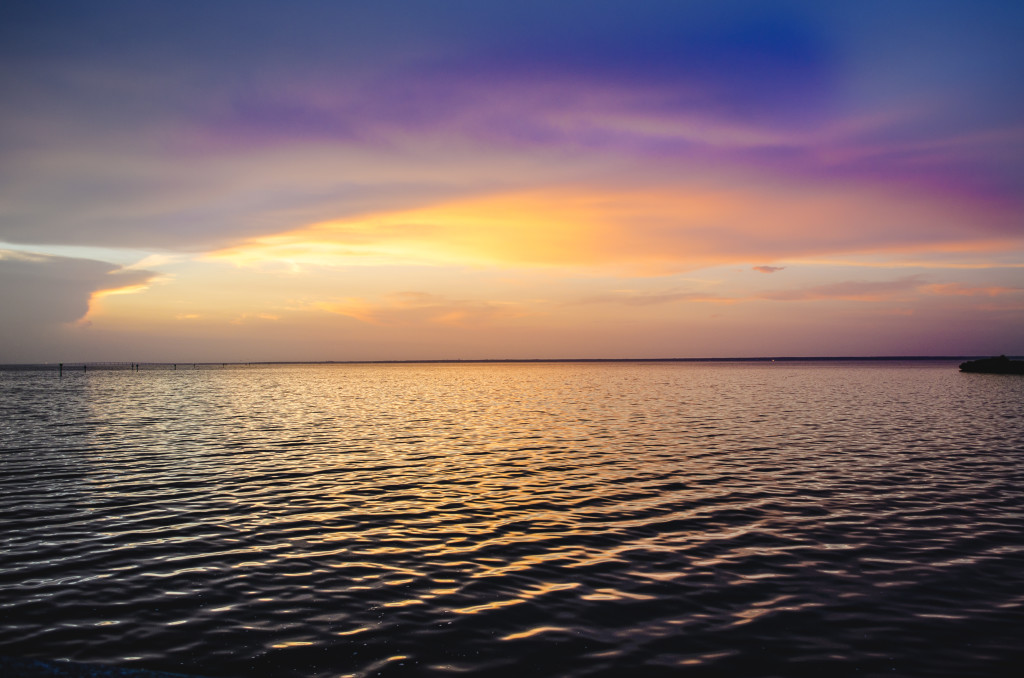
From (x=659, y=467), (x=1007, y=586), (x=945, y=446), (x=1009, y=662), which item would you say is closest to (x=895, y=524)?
(x=1007, y=586)

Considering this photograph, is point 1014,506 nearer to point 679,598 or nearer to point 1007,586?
point 1007,586

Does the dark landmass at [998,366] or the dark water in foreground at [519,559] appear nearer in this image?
the dark water in foreground at [519,559]

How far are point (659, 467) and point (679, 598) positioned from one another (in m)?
16.1

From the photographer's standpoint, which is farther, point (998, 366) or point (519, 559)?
point (998, 366)

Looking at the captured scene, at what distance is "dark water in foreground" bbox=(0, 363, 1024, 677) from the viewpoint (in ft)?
34.3

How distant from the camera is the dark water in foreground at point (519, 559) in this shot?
34.3ft

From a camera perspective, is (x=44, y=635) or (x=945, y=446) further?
(x=945, y=446)

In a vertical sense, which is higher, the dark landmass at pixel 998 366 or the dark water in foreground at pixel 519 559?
the dark landmass at pixel 998 366

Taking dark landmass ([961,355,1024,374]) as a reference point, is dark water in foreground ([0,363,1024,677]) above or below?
below

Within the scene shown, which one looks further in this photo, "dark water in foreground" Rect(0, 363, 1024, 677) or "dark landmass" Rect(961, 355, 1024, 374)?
"dark landmass" Rect(961, 355, 1024, 374)

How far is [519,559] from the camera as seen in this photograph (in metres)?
15.2

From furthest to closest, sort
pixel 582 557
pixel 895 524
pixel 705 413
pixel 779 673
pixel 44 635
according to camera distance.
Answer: pixel 705 413, pixel 895 524, pixel 582 557, pixel 44 635, pixel 779 673

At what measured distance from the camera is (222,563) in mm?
14953

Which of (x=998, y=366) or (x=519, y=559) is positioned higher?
(x=998, y=366)
